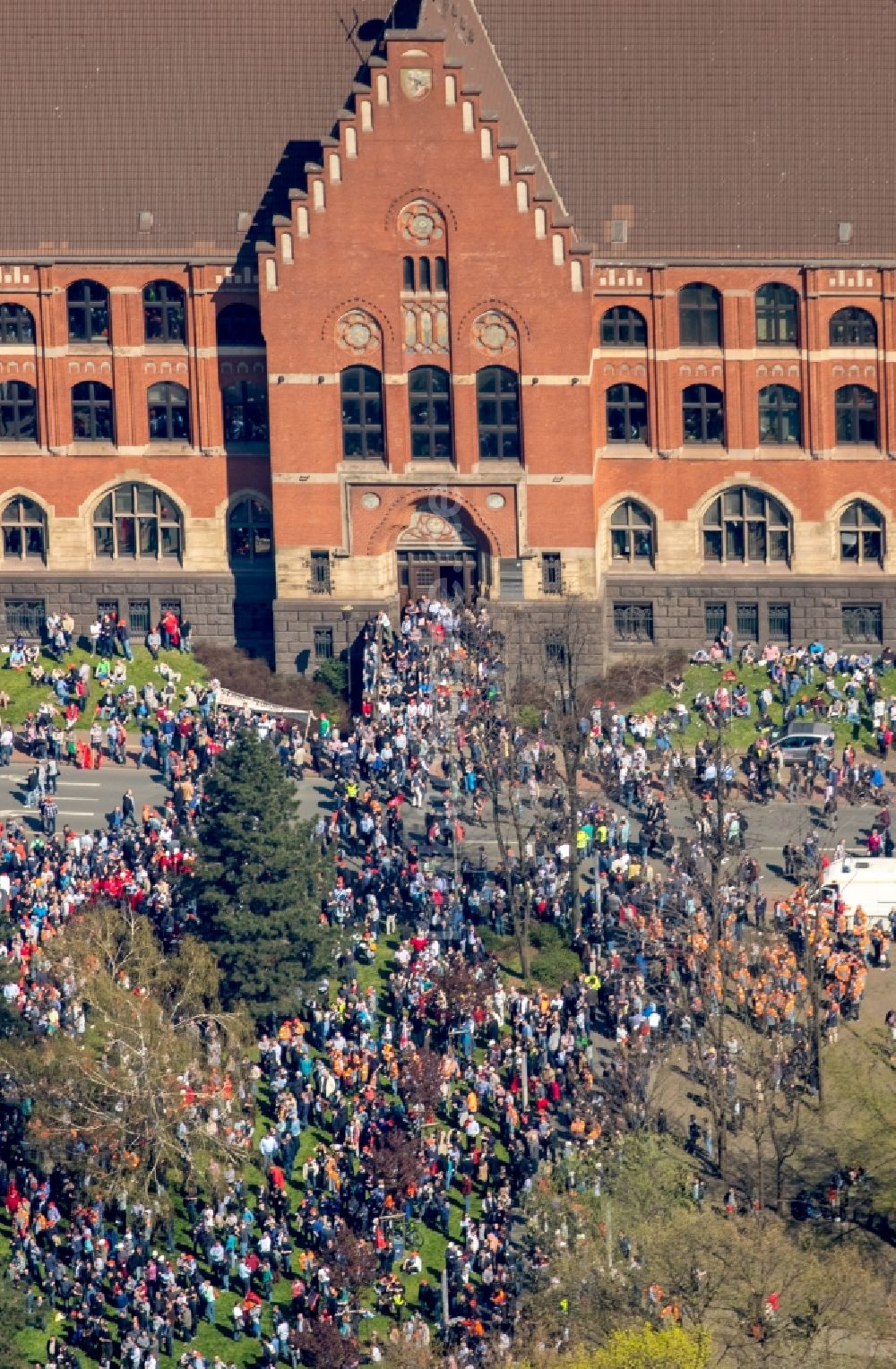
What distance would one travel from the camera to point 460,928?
11381 centimetres

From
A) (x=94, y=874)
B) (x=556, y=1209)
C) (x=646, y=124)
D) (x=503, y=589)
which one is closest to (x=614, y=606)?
(x=503, y=589)

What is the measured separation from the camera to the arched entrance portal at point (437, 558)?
131 metres

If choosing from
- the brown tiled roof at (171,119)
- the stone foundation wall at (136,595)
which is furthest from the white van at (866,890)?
the brown tiled roof at (171,119)

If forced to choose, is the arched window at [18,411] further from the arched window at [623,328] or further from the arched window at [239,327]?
the arched window at [623,328]

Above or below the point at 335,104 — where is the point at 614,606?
below

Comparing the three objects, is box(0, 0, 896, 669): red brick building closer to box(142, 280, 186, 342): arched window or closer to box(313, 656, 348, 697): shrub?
box(142, 280, 186, 342): arched window

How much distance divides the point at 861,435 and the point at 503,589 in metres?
11.3

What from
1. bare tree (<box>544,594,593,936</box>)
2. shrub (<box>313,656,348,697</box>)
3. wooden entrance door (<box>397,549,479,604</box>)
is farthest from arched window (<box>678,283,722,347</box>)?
shrub (<box>313,656,348,697</box>)

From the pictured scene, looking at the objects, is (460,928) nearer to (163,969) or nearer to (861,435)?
(163,969)

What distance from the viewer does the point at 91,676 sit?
129m

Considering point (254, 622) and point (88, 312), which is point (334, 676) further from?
point (88, 312)

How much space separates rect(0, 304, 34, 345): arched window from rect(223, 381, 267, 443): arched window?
5.92 m

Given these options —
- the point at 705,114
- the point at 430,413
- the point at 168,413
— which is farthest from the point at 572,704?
the point at 705,114

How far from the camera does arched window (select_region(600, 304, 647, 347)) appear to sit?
131m
